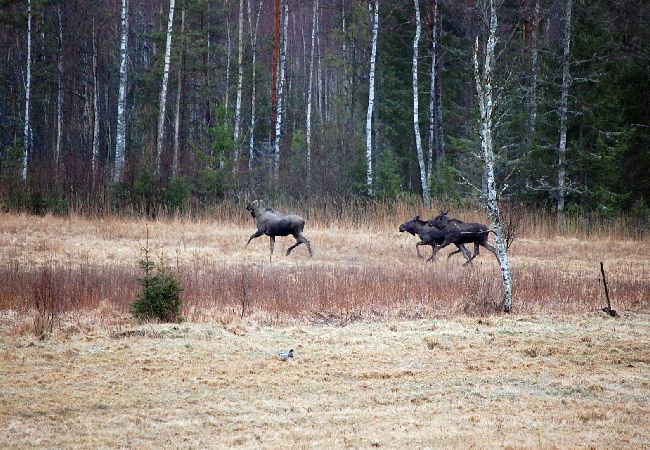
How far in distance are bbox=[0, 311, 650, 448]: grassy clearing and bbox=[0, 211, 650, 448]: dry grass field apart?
28mm

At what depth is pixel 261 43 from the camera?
151ft

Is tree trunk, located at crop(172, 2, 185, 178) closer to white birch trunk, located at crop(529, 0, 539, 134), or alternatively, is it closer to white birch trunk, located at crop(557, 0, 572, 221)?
white birch trunk, located at crop(529, 0, 539, 134)

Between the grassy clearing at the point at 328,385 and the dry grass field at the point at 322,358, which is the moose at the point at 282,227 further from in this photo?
the grassy clearing at the point at 328,385

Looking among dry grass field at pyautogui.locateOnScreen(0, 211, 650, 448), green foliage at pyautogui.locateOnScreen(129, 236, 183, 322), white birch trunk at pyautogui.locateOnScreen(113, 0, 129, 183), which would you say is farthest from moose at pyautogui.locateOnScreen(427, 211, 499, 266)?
white birch trunk at pyautogui.locateOnScreen(113, 0, 129, 183)

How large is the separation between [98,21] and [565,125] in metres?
25.3

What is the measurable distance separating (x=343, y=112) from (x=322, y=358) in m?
29.8

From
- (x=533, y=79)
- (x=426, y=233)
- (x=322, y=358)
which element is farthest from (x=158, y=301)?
(x=533, y=79)

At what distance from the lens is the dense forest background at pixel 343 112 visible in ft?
83.6

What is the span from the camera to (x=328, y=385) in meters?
8.29

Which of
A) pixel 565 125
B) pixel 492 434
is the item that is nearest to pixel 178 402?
pixel 492 434

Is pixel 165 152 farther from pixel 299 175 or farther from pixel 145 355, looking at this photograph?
pixel 145 355

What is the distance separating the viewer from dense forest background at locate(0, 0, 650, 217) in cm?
2547

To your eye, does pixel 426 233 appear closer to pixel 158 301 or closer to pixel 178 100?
pixel 158 301

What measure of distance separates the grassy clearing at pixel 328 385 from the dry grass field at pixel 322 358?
3 cm
